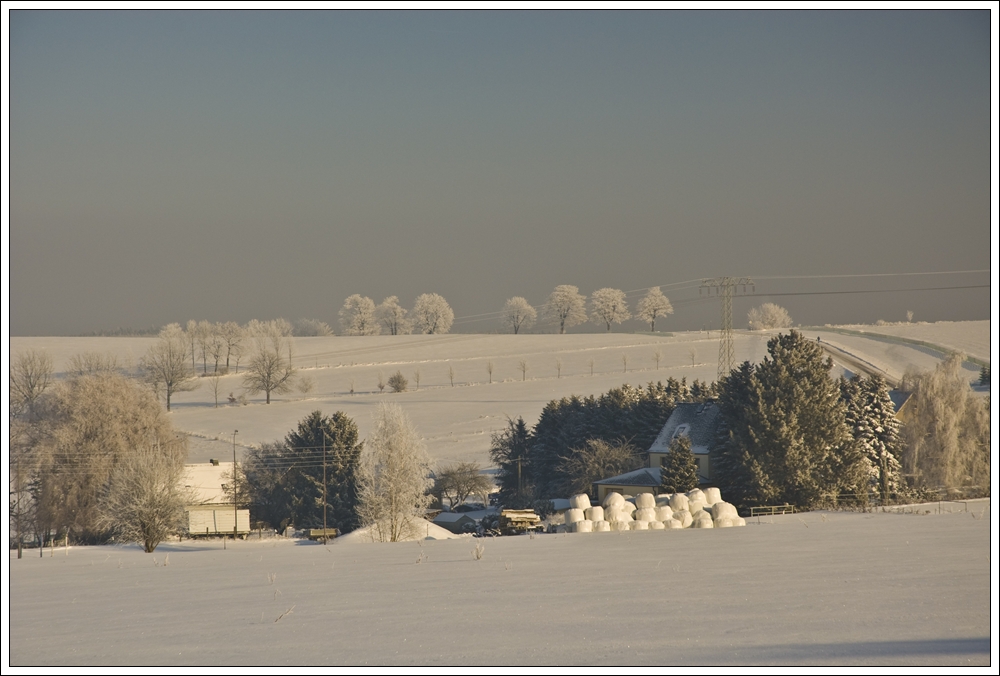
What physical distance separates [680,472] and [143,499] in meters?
19.8

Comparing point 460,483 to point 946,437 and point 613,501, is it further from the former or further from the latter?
point 946,437

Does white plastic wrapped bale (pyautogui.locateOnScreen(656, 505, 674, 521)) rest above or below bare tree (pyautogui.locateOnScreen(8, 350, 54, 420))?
below

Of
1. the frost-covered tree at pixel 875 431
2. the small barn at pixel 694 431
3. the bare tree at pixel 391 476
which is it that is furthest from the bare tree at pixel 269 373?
the frost-covered tree at pixel 875 431

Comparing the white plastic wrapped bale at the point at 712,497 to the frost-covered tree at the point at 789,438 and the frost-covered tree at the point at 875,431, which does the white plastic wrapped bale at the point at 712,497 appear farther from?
the frost-covered tree at the point at 875,431

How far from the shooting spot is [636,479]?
1566 inches

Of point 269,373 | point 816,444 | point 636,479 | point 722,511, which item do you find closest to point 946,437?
point 816,444

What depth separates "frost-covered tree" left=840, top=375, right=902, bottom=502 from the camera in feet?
120

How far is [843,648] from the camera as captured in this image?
8047mm

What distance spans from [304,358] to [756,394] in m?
58.6

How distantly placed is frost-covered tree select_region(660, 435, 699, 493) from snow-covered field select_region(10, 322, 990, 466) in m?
16.9

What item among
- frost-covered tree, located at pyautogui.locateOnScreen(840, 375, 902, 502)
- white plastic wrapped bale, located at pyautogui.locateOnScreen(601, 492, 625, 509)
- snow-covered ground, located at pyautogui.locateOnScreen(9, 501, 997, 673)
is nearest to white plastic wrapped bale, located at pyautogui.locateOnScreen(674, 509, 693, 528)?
white plastic wrapped bale, located at pyautogui.locateOnScreen(601, 492, 625, 509)

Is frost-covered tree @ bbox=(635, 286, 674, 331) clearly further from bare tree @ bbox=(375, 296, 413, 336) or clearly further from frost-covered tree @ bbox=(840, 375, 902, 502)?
frost-covered tree @ bbox=(840, 375, 902, 502)

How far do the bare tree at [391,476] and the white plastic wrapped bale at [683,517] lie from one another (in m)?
10.5

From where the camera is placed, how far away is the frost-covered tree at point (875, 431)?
36688 millimetres
